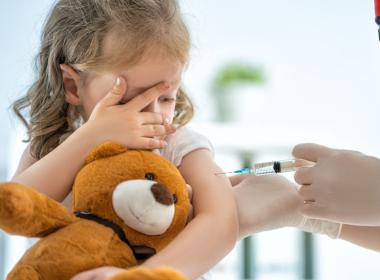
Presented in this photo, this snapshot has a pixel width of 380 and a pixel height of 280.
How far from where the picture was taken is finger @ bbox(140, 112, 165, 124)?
83 cm

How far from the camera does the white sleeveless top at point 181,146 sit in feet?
2.96

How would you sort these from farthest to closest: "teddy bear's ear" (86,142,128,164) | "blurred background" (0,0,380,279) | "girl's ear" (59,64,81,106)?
"blurred background" (0,0,380,279)
"girl's ear" (59,64,81,106)
"teddy bear's ear" (86,142,128,164)

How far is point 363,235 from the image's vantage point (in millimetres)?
1005

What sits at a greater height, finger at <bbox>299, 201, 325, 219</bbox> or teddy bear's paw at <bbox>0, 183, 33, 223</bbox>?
teddy bear's paw at <bbox>0, 183, 33, 223</bbox>

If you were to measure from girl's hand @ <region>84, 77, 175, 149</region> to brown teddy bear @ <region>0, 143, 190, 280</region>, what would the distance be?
5 centimetres

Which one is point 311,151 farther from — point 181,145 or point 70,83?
point 70,83

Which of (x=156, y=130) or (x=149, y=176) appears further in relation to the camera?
(x=156, y=130)

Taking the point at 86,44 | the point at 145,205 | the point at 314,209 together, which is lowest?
the point at 314,209

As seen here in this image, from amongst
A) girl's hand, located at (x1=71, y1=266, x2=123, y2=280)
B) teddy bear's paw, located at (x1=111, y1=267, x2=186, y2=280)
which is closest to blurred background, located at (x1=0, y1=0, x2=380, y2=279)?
girl's hand, located at (x1=71, y1=266, x2=123, y2=280)

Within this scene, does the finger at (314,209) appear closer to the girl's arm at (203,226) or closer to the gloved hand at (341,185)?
the gloved hand at (341,185)

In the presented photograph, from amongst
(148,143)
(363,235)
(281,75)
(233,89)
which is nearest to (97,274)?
(148,143)

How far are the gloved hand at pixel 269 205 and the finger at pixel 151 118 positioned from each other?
17 cm

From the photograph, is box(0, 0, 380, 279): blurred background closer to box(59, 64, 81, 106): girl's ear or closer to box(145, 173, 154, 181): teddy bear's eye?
box(59, 64, 81, 106): girl's ear

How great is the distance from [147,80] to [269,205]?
0.94ft
